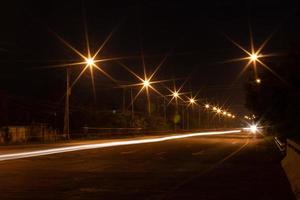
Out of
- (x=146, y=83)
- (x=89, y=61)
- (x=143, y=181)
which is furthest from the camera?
(x=146, y=83)

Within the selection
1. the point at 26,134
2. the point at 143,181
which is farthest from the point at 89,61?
the point at 143,181

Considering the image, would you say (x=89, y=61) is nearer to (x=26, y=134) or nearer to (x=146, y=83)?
(x=26, y=134)

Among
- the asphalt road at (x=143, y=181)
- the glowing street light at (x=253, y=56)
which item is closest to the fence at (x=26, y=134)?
the glowing street light at (x=253, y=56)

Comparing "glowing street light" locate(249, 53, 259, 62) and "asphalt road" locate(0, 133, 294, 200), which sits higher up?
"glowing street light" locate(249, 53, 259, 62)

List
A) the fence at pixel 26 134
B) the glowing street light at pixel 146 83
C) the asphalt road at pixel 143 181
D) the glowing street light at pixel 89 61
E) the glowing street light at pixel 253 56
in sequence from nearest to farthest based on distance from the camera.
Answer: the asphalt road at pixel 143 181, the glowing street light at pixel 253 56, the fence at pixel 26 134, the glowing street light at pixel 89 61, the glowing street light at pixel 146 83

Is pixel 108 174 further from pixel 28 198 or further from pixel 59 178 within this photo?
pixel 28 198

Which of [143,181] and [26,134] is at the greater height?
[26,134]

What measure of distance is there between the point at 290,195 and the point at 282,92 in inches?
1193

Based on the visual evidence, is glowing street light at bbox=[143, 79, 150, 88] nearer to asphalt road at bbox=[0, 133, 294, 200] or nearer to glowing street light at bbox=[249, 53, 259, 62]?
glowing street light at bbox=[249, 53, 259, 62]

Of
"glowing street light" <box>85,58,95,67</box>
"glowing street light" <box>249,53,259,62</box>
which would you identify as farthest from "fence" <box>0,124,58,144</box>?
"glowing street light" <box>249,53,259,62</box>

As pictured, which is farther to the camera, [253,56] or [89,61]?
[89,61]

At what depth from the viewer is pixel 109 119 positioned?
8100 centimetres

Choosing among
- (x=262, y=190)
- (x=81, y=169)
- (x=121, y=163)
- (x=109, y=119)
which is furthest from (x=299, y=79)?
(x=109, y=119)

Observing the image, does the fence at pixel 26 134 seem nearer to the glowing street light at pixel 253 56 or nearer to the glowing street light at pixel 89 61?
the glowing street light at pixel 89 61
